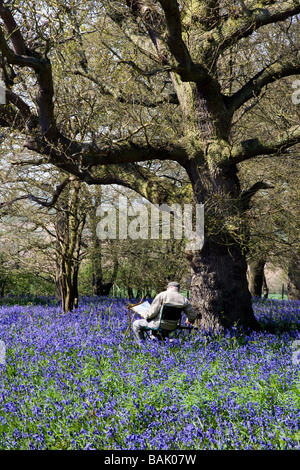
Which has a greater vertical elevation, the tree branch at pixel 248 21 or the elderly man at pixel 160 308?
the tree branch at pixel 248 21

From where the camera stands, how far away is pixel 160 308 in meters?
7.19

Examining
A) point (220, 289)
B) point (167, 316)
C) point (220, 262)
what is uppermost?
point (220, 262)

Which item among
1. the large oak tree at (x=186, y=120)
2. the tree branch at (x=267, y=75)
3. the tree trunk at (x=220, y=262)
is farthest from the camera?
the tree branch at (x=267, y=75)

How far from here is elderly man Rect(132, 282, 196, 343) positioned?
7152 millimetres

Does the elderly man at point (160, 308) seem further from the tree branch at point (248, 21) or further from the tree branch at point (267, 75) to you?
the tree branch at point (248, 21)

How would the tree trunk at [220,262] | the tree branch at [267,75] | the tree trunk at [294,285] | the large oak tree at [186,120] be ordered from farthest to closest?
1. the tree trunk at [294,285]
2. the tree branch at [267,75]
3. the tree trunk at [220,262]
4. the large oak tree at [186,120]

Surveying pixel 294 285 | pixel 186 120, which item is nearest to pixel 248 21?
pixel 186 120

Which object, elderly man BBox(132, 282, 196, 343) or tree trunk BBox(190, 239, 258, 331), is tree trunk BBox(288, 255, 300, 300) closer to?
tree trunk BBox(190, 239, 258, 331)

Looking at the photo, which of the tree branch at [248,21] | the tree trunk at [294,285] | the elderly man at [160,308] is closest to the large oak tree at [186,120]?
the tree branch at [248,21]

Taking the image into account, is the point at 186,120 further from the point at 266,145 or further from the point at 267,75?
the point at 267,75

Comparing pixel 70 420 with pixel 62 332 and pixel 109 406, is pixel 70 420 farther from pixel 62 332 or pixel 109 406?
pixel 62 332

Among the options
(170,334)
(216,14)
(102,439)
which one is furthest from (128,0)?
(102,439)

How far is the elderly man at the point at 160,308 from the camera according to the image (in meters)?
7.15

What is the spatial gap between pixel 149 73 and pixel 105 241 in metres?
9.82
